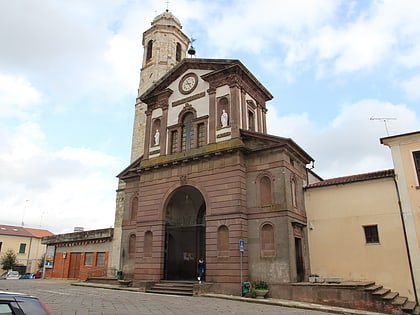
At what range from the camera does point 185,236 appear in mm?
22969

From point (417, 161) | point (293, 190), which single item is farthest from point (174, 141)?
point (417, 161)

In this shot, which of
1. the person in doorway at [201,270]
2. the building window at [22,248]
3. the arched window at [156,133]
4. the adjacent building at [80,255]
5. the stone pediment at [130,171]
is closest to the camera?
the person in doorway at [201,270]

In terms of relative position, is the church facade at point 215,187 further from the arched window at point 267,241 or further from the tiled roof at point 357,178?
the tiled roof at point 357,178

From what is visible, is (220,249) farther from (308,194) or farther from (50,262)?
(50,262)

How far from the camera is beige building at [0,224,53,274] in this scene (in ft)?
175

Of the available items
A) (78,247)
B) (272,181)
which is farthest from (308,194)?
(78,247)

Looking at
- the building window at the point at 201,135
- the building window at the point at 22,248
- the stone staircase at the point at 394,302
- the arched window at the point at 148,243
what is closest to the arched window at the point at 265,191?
the building window at the point at 201,135

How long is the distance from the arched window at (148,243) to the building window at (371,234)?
11.6 meters

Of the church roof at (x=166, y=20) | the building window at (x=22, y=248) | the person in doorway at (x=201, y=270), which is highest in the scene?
the church roof at (x=166, y=20)

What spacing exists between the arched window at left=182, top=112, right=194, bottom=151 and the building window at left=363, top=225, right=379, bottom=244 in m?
10.5

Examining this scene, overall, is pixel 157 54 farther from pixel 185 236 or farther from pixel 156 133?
pixel 185 236

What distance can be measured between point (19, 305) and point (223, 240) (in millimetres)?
14144

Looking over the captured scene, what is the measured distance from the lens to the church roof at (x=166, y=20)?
34094 millimetres

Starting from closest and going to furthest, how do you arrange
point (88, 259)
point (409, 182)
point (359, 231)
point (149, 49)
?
1. point (409, 182)
2. point (359, 231)
3. point (88, 259)
4. point (149, 49)
